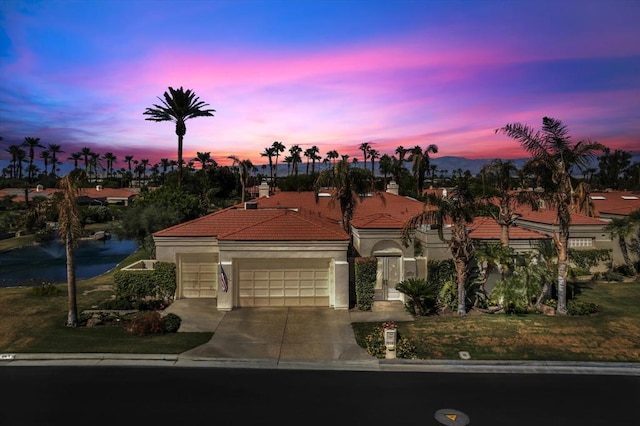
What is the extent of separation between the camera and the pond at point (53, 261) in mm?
33816

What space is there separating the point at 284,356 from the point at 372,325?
4.66 meters

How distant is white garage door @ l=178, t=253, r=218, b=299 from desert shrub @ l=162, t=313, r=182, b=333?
4383mm

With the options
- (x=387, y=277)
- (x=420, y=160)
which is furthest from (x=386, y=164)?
(x=387, y=277)

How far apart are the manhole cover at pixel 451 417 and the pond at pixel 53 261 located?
2879cm

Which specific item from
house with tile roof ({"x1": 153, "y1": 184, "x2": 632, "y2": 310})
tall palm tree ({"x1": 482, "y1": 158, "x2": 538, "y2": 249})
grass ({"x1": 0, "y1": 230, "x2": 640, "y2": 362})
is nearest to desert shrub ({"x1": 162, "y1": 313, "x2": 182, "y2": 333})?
grass ({"x1": 0, "y1": 230, "x2": 640, "y2": 362})

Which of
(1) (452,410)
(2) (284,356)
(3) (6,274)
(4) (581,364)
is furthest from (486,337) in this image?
(3) (6,274)

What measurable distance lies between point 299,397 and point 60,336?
32.9 ft

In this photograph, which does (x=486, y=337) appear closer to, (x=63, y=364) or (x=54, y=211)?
→ (x=63, y=364)

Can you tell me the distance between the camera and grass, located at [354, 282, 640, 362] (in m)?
14.8

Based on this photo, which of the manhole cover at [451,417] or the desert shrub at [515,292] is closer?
the manhole cover at [451,417]

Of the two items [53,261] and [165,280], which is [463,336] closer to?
[165,280]

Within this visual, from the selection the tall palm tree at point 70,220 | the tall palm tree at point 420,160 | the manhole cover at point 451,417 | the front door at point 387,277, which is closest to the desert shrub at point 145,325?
the tall palm tree at point 70,220

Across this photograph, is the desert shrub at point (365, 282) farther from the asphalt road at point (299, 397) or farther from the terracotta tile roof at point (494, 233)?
the asphalt road at point (299, 397)

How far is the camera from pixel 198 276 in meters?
22.5
